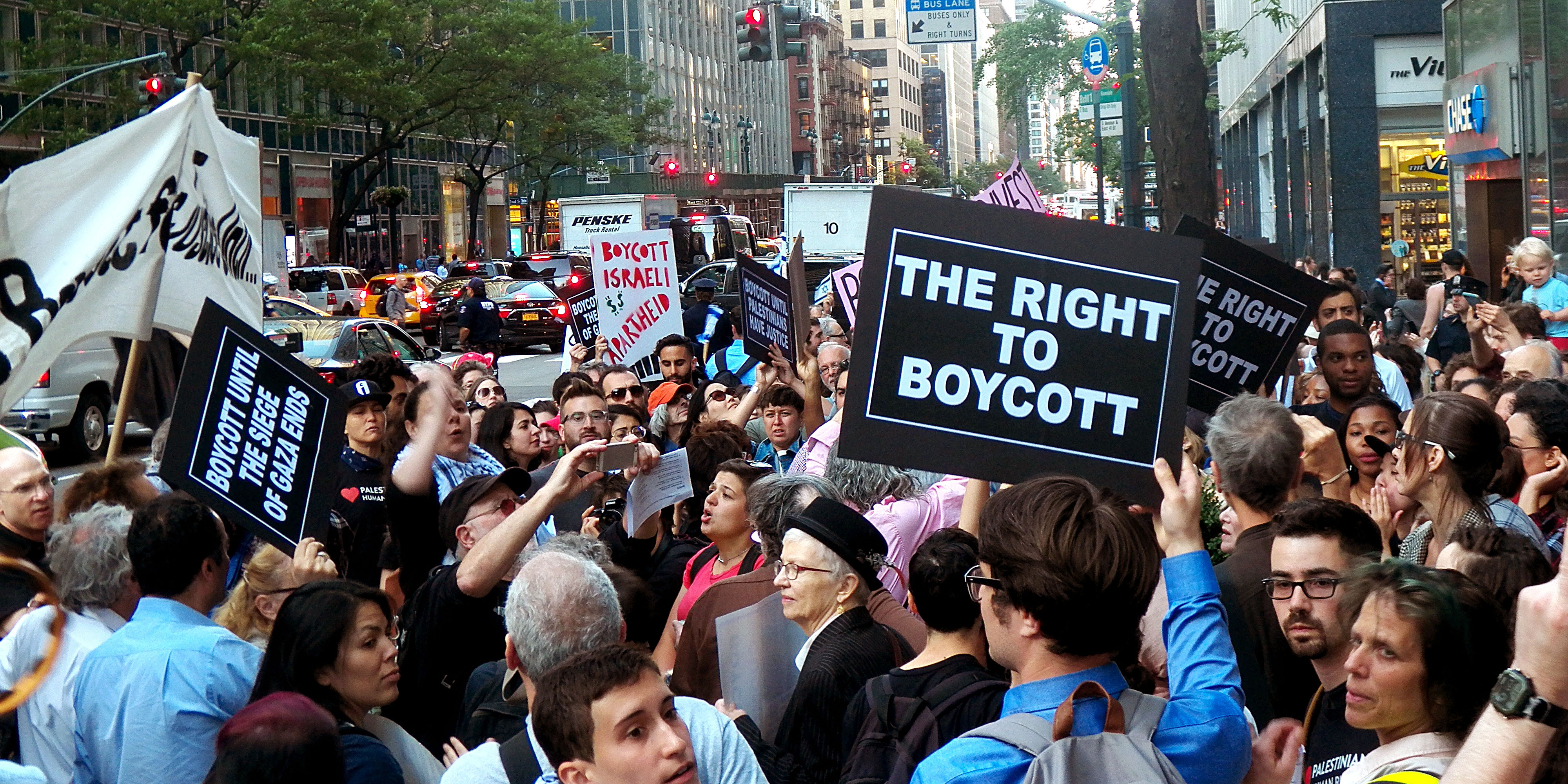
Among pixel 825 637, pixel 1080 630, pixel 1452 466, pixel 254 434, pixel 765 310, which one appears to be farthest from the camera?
pixel 765 310

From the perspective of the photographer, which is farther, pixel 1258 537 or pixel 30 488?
pixel 30 488

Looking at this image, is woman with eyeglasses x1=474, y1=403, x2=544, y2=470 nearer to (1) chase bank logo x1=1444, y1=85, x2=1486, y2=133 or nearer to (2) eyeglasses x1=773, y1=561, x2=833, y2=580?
(2) eyeglasses x1=773, y1=561, x2=833, y2=580

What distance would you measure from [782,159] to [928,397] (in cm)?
13533

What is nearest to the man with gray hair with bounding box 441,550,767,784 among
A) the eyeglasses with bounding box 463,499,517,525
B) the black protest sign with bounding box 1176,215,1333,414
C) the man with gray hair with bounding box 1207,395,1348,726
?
the eyeglasses with bounding box 463,499,517,525

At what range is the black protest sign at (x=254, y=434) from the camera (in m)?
5.01

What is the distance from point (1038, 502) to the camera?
112 inches

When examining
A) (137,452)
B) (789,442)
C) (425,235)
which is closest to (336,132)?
(425,235)

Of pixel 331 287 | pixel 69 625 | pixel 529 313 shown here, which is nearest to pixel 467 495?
pixel 69 625

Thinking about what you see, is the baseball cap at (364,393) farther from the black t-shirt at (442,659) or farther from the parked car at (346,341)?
the parked car at (346,341)

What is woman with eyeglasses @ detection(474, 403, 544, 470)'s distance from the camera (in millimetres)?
7898

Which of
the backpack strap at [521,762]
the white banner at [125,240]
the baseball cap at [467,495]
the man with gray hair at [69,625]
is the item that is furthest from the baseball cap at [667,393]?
the backpack strap at [521,762]

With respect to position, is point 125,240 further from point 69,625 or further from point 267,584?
point 69,625

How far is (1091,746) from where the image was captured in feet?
8.58

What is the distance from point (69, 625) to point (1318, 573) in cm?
339
